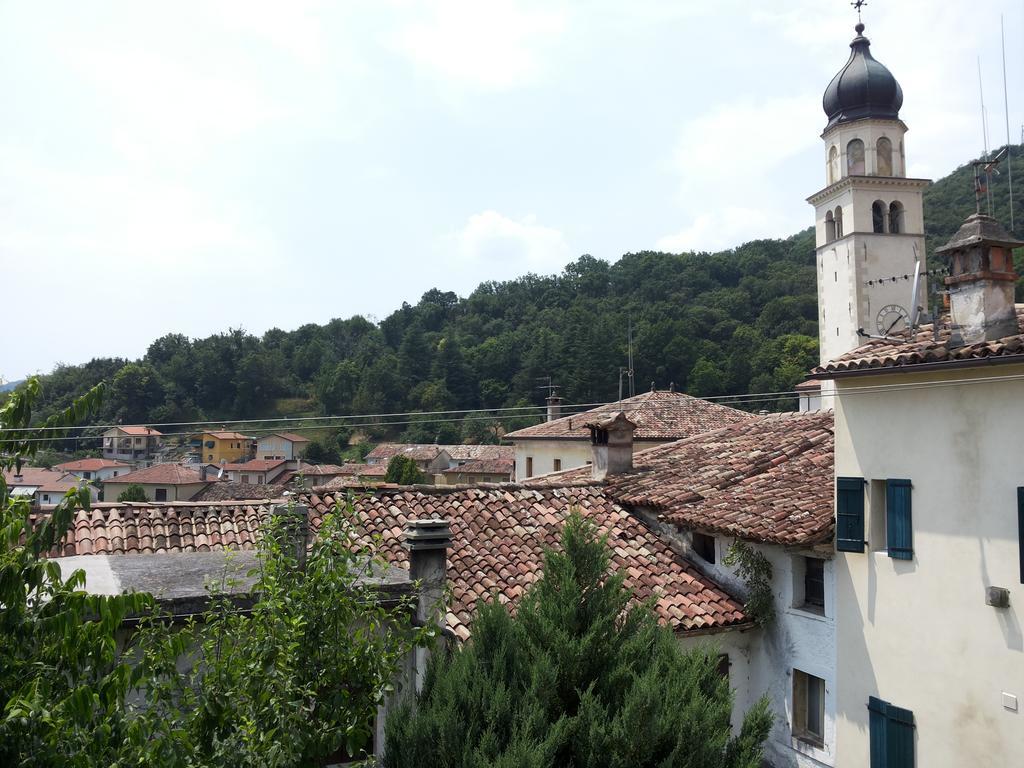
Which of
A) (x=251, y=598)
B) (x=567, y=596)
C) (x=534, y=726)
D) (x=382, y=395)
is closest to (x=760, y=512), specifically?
(x=567, y=596)

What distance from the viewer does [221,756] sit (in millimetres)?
4043

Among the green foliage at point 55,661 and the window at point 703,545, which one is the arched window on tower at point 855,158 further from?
the green foliage at point 55,661

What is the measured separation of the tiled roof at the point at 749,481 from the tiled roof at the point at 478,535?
866mm

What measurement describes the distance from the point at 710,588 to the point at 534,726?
7.07 meters

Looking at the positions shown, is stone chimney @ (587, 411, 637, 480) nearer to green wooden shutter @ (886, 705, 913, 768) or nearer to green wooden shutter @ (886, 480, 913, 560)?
green wooden shutter @ (886, 480, 913, 560)

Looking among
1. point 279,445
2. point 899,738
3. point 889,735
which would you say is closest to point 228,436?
point 279,445

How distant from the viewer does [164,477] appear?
5703 centimetres

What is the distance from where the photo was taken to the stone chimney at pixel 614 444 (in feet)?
52.6

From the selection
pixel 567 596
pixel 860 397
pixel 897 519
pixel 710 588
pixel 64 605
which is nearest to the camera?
pixel 64 605

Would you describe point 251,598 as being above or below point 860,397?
below

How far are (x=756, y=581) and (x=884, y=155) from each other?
35.7 m

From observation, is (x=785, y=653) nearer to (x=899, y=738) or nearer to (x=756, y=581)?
(x=756, y=581)

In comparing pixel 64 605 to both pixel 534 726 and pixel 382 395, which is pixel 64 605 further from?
pixel 382 395

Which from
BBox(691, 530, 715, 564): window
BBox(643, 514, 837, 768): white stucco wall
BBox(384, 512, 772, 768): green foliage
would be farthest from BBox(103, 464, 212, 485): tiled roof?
BBox(384, 512, 772, 768): green foliage
